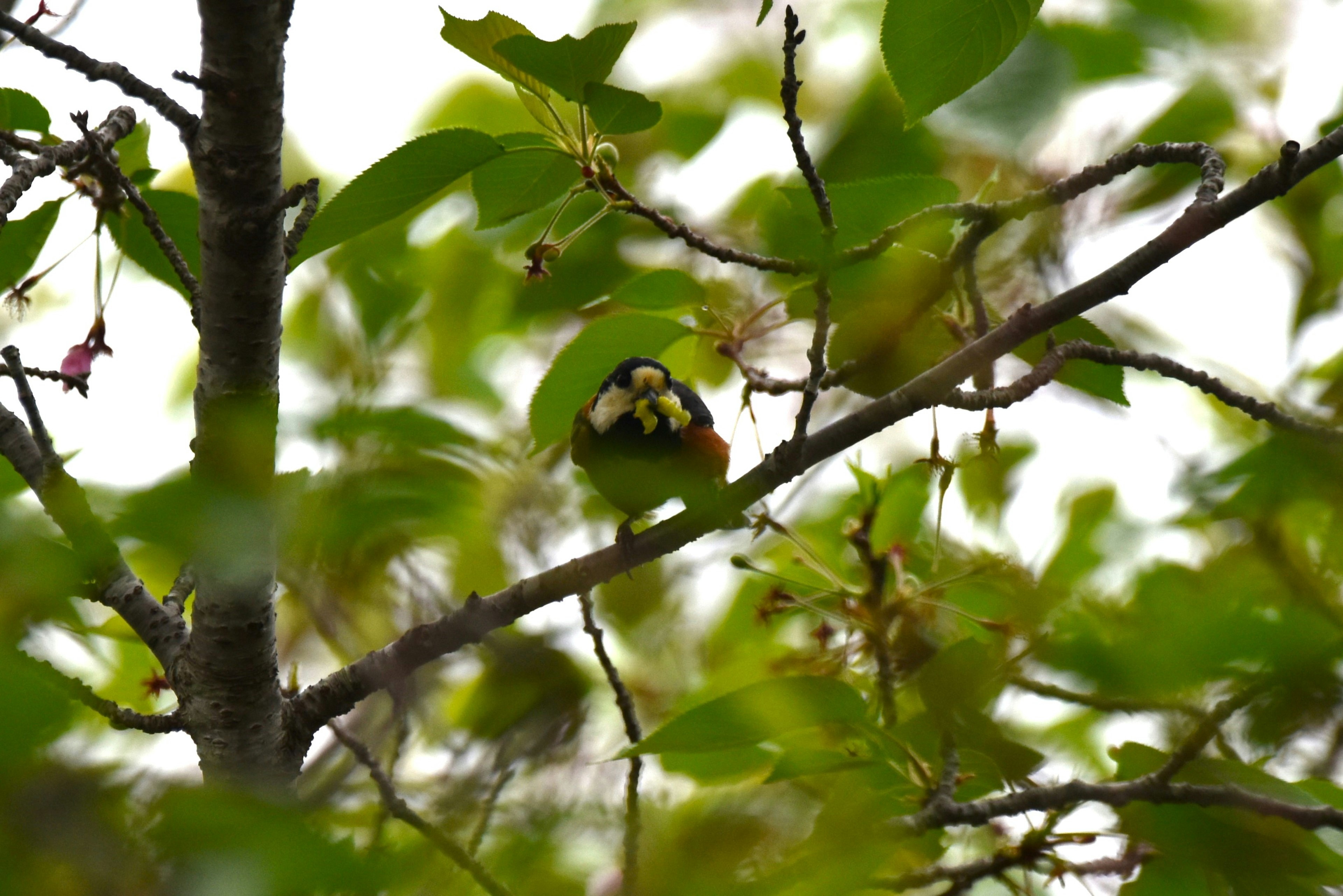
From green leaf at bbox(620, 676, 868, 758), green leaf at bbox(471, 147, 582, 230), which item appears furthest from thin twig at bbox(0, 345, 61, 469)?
green leaf at bbox(620, 676, 868, 758)

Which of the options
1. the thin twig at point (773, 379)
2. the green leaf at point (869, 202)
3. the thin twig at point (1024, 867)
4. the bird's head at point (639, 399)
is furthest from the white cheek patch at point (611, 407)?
the thin twig at point (1024, 867)

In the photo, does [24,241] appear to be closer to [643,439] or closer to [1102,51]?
[643,439]

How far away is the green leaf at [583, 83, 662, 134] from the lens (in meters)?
1.61

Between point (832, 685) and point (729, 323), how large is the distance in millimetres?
844

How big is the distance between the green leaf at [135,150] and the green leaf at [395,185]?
663 millimetres

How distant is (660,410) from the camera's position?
8.90 feet

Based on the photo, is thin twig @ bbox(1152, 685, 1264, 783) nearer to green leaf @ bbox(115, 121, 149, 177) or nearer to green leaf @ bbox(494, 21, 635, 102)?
green leaf @ bbox(494, 21, 635, 102)

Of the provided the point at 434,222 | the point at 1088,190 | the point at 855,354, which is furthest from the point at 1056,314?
the point at 434,222

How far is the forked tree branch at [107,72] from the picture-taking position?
1.46m

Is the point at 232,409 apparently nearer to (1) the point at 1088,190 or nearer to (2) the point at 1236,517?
(2) the point at 1236,517

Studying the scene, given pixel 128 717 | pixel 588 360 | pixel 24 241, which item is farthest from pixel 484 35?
pixel 128 717

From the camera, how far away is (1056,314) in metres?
1.64

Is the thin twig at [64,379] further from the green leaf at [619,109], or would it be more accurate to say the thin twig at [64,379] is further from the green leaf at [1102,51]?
the green leaf at [1102,51]

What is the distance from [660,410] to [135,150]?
1.27m
